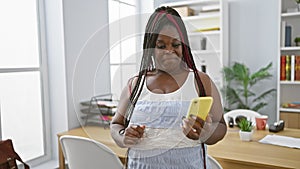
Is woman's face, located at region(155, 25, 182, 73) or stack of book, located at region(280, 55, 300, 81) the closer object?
woman's face, located at region(155, 25, 182, 73)

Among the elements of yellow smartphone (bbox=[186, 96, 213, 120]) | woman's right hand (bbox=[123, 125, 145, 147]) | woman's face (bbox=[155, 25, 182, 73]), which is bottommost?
woman's right hand (bbox=[123, 125, 145, 147])

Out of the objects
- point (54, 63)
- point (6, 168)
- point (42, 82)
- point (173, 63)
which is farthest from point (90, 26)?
point (173, 63)

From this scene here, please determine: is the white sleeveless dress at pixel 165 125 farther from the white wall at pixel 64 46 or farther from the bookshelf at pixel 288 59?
the bookshelf at pixel 288 59

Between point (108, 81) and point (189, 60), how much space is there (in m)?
0.24

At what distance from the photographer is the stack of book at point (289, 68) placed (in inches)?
115

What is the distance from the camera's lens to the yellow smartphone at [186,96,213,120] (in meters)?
0.72

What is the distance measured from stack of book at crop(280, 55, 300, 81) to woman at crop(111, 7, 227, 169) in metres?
2.48

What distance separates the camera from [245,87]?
3211 millimetres

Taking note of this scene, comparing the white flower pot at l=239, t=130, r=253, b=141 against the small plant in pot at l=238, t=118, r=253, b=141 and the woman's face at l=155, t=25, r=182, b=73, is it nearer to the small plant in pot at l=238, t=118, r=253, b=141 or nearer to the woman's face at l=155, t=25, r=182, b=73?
the small plant in pot at l=238, t=118, r=253, b=141

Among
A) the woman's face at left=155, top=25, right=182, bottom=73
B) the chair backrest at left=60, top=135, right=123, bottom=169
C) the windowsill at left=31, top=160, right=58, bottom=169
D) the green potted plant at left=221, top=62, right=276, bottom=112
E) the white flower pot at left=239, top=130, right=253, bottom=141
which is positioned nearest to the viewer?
the woman's face at left=155, top=25, right=182, bottom=73

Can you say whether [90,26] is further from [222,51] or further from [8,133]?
[222,51]

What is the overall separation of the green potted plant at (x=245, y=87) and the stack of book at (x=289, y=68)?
0.15 m

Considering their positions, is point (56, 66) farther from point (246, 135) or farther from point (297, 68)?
point (297, 68)

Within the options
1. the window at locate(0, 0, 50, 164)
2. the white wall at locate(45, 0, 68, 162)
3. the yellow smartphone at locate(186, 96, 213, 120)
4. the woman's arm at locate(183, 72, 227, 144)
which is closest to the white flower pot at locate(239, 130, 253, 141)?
the woman's arm at locate(183, 72, 227, 144)
